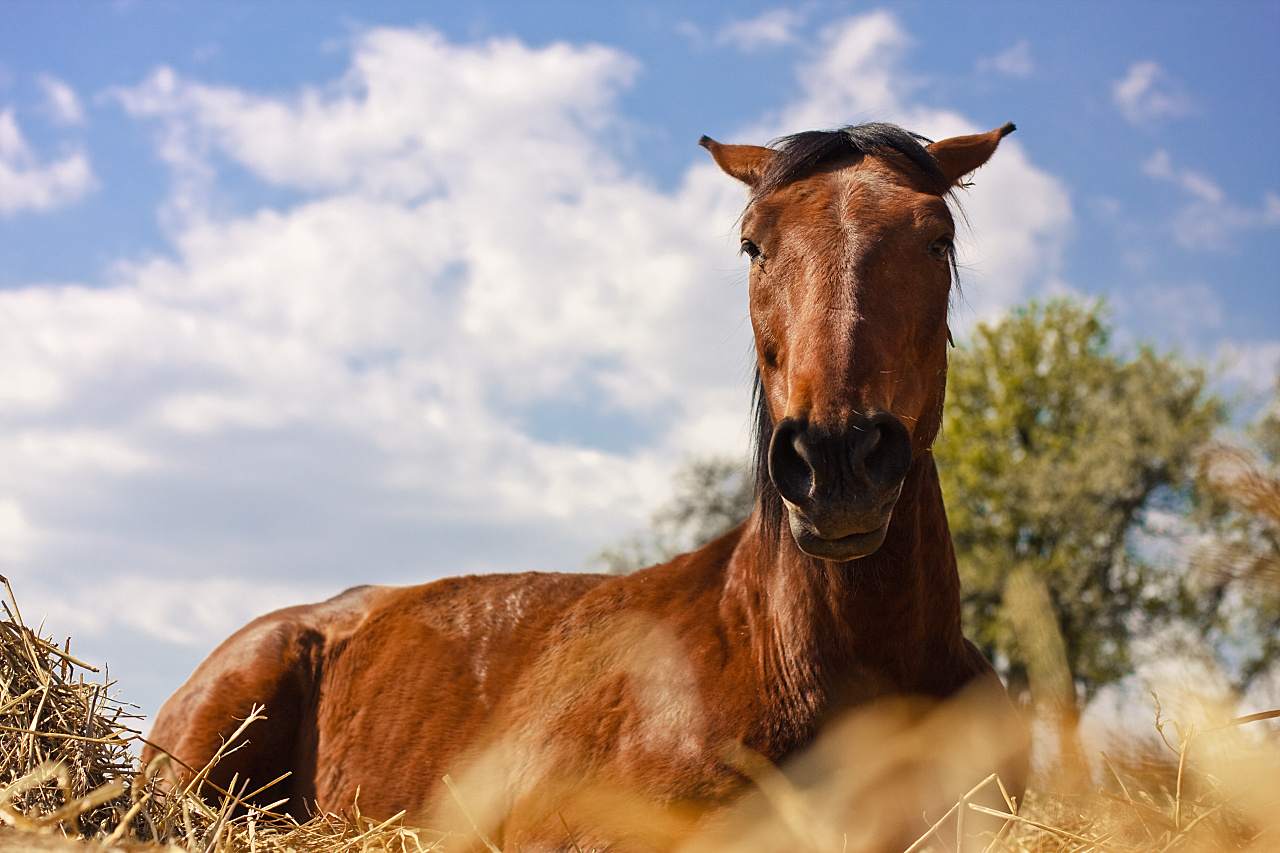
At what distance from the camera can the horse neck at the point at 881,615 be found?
311cm

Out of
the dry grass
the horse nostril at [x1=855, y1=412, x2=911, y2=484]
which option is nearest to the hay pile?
the dry grass

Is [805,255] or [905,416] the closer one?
[905,416]

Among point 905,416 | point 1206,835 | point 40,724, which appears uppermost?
point 905,416

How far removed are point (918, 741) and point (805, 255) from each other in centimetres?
178

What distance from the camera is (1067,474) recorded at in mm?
24938

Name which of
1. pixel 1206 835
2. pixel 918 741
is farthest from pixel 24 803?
pixel 1206 835

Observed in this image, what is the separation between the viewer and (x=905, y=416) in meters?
2.91

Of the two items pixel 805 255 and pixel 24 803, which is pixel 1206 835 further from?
pixel 24 803

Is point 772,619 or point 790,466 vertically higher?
point 790,466

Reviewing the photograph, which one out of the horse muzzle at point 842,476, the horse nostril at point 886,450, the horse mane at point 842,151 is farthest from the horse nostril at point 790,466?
the horse mane at point 842,151

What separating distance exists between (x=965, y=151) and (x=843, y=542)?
79.4 inches

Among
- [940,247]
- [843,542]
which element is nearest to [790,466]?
[843,542]

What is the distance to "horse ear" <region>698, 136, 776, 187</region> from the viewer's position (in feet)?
12.8

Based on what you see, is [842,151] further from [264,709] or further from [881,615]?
[264,709]
